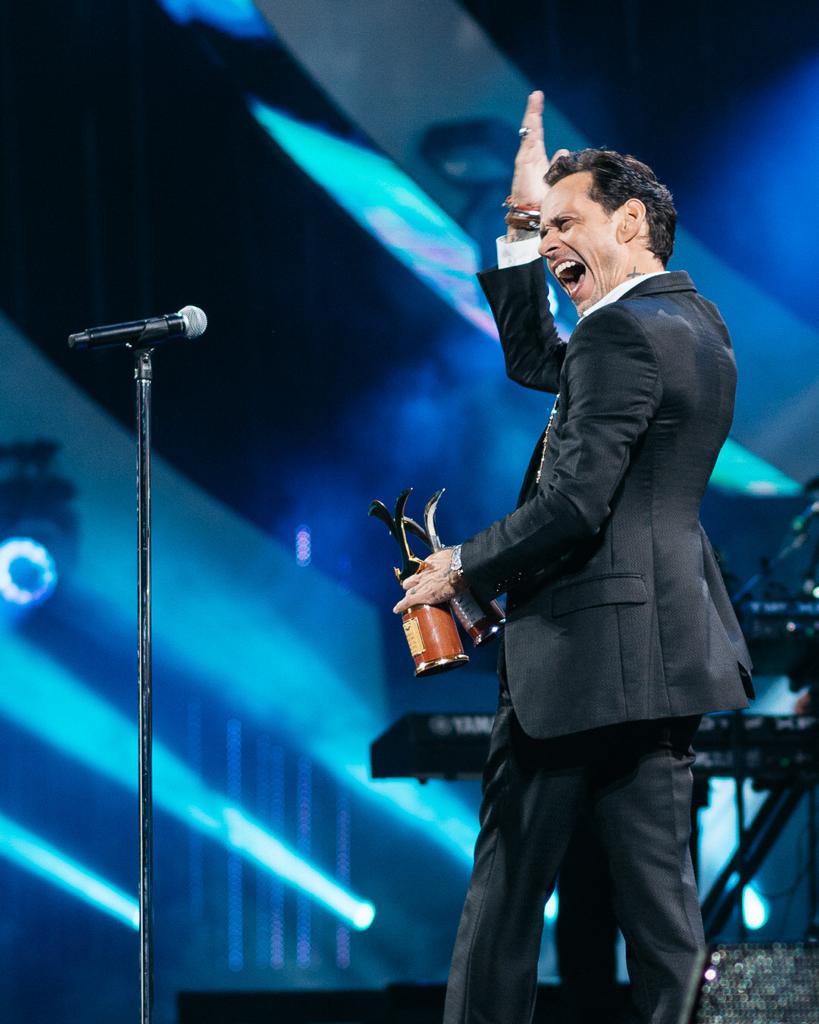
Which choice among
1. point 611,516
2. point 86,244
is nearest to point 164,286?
point 86,244

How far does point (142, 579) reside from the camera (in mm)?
2381

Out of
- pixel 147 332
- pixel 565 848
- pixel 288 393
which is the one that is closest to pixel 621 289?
pixel 565 848

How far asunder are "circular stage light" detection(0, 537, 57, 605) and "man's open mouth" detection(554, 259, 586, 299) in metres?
Result: 2.79

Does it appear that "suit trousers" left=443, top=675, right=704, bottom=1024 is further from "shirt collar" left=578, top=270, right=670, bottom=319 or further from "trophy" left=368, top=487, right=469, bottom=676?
"shirt collar" left=578, top=270, right=670, bottom=319

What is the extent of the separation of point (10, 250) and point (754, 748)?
2773 millimetres

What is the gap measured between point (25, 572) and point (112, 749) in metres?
0.62

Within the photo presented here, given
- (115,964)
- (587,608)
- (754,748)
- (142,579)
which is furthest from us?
(115,964)

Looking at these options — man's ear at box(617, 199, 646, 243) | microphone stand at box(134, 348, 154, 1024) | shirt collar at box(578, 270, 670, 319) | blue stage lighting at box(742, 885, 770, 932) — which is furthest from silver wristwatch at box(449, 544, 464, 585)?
blue stage lighting at box(742, 885, 770, 932)

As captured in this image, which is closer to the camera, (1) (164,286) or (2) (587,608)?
(2) (587,608)

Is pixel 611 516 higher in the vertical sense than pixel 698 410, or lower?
lower

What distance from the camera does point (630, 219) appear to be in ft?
6.59

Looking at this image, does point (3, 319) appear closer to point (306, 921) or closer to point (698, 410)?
point (306, 921)

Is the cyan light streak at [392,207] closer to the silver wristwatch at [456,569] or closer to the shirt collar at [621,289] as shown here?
the shirt collar at [621,289]

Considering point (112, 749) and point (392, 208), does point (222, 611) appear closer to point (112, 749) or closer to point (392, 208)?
point (112, 749)
